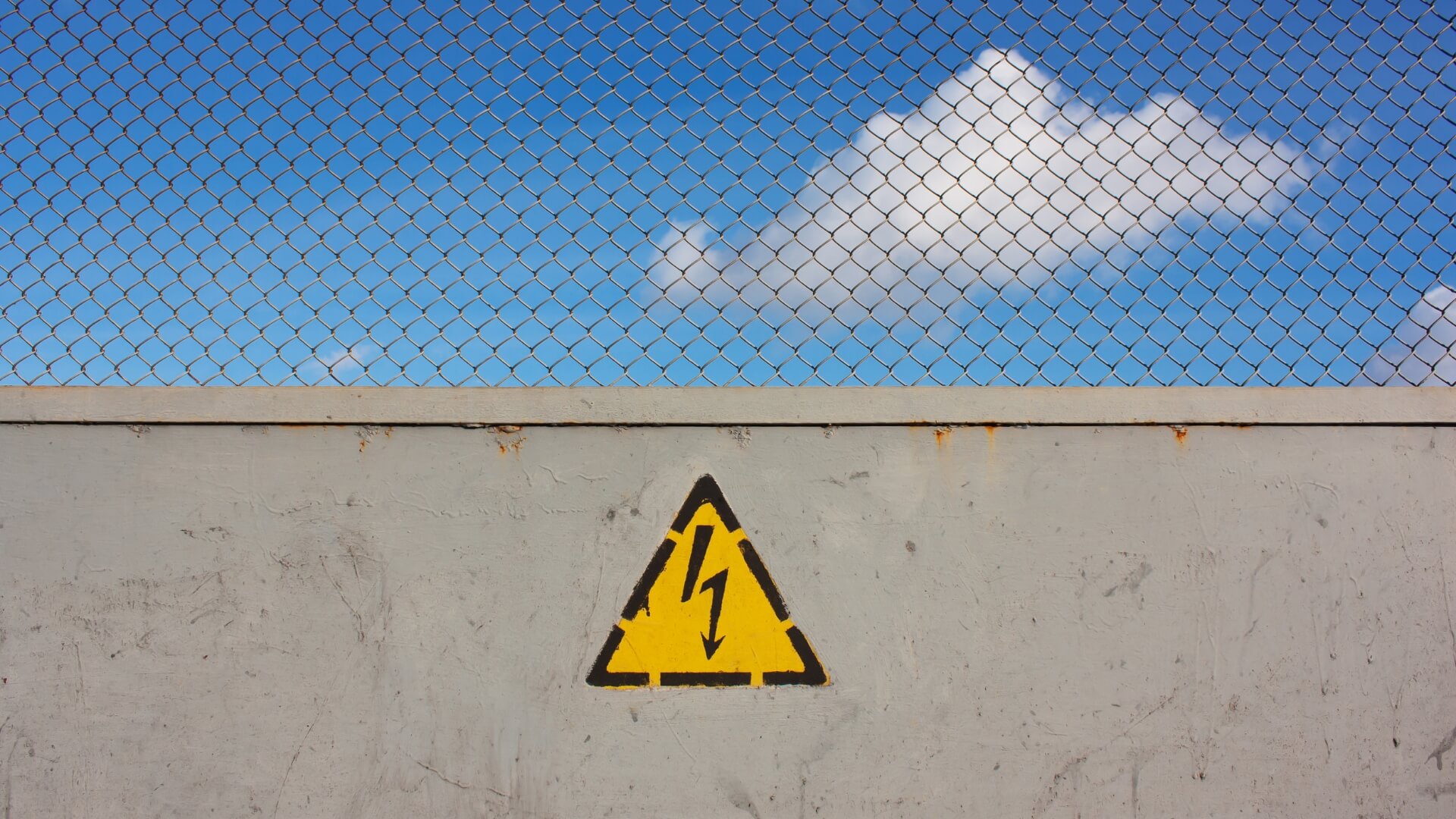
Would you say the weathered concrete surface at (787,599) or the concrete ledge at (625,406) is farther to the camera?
the concrete ledge at (625,406)

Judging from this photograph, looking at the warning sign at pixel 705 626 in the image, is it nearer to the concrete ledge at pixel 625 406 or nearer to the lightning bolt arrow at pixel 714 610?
the lightning bolt arrow at pixel 714 610

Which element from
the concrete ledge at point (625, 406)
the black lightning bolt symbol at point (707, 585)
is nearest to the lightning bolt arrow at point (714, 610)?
the black lightning bolt symbol at point (707, 585)

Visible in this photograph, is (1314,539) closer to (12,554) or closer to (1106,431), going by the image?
(1106,431)

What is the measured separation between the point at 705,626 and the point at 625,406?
0.51 meters

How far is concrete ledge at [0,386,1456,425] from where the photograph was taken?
1.64m

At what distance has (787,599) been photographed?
1574 millimetres

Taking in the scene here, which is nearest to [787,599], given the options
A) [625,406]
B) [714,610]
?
[714,610]

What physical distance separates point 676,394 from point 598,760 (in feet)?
2.59

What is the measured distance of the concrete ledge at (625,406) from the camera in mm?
1638

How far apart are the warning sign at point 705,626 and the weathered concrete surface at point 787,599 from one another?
0.13 feet

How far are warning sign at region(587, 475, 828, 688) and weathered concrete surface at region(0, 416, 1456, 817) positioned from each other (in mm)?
39

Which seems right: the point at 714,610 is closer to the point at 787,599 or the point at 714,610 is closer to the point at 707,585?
the point at 707,585

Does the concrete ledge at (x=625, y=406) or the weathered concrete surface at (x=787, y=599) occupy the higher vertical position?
the concrete ledge at (x=625, y=406)

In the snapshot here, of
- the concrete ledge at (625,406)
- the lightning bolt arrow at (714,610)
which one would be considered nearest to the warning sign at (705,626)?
the lightning bolt arrow at (714,610)
